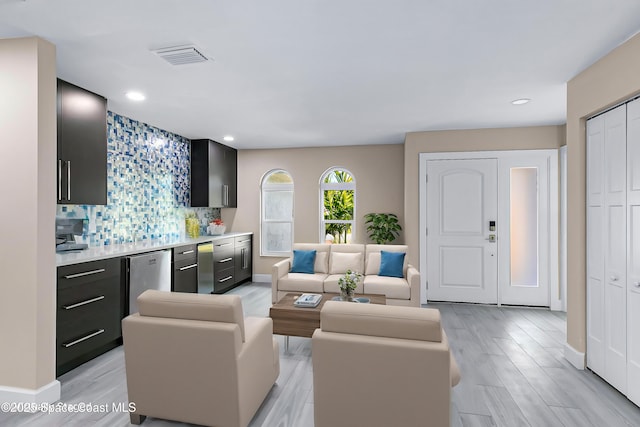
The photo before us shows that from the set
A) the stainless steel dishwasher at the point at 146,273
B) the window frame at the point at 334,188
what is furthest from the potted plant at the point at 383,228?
the stainless steel dishwasher at the point at 146,273

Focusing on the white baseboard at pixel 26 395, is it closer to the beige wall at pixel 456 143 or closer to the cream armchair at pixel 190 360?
the cream armchair at pixel 190 360

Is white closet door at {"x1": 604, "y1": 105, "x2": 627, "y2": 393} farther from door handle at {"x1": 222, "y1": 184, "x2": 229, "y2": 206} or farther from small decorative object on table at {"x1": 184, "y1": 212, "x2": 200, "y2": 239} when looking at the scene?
door handle at {"x1": 222, "y1": 184, "x2": 229, "y2": 206}

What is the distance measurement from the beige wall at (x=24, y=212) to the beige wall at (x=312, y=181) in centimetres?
416

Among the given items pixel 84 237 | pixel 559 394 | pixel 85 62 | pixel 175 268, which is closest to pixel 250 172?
pixel 175 268

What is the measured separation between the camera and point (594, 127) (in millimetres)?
2811

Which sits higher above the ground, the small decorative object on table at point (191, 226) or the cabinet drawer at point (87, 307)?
the small decorative object on table at point (191, 226)

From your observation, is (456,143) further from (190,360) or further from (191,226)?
(190,360)

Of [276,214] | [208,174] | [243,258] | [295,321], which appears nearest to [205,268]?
[243,258]

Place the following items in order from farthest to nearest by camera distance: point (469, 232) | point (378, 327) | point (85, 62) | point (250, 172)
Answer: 1. point (250, 172)
2. point (469, 232)
3. point (85, 62)
4. point (378, 327)

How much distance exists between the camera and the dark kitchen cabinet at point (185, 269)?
4.23 meters

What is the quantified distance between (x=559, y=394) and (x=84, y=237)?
15.2ft

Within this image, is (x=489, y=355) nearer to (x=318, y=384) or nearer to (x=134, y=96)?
(x=318, y=384)

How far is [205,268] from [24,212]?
274 centimetres

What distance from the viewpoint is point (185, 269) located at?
443cm
